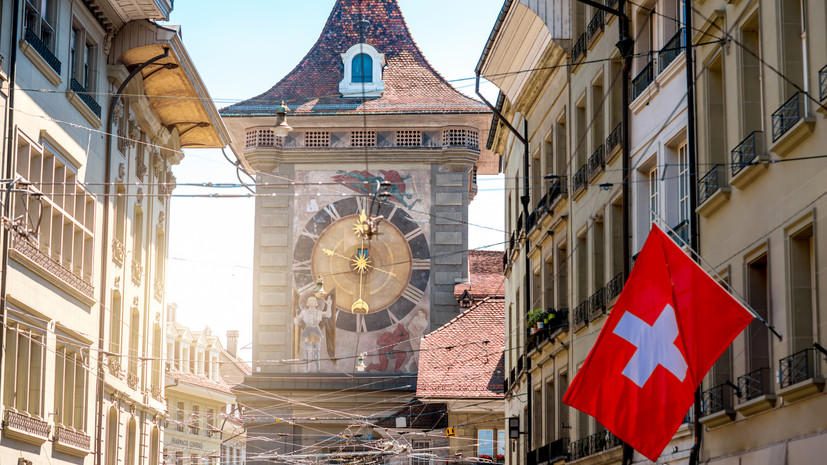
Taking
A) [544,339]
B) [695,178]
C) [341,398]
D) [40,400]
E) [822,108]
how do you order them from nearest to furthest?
[822,108] < [695,178] < [40,400] < [544,339] < [341,398]

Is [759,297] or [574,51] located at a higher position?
[574,51]

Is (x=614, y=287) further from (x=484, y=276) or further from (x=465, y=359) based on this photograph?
(x=484, y=276)

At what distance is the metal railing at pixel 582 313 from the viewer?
24297 mm

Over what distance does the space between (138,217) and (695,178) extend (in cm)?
Answer: 2038

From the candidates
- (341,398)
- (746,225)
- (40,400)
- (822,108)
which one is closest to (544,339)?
(40,400)

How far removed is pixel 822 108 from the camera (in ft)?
41.3

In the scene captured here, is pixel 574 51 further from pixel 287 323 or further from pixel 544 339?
pixel 287 323

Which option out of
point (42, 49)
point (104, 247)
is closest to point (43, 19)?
point (42, 49)

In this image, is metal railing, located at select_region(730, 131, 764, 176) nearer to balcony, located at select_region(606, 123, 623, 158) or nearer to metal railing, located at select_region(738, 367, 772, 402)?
metal railing, located at select_region(738, 367, 772, 402)

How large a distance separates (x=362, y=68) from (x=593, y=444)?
3439cm

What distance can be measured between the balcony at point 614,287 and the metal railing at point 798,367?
8008 mm

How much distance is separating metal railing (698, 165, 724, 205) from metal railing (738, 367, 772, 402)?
231 centimetres

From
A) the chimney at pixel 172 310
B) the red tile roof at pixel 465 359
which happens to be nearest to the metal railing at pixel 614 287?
the red tile roof at pixel 465 359

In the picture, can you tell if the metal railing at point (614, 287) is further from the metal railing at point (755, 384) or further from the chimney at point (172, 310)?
the chimney at point (172, 310)
